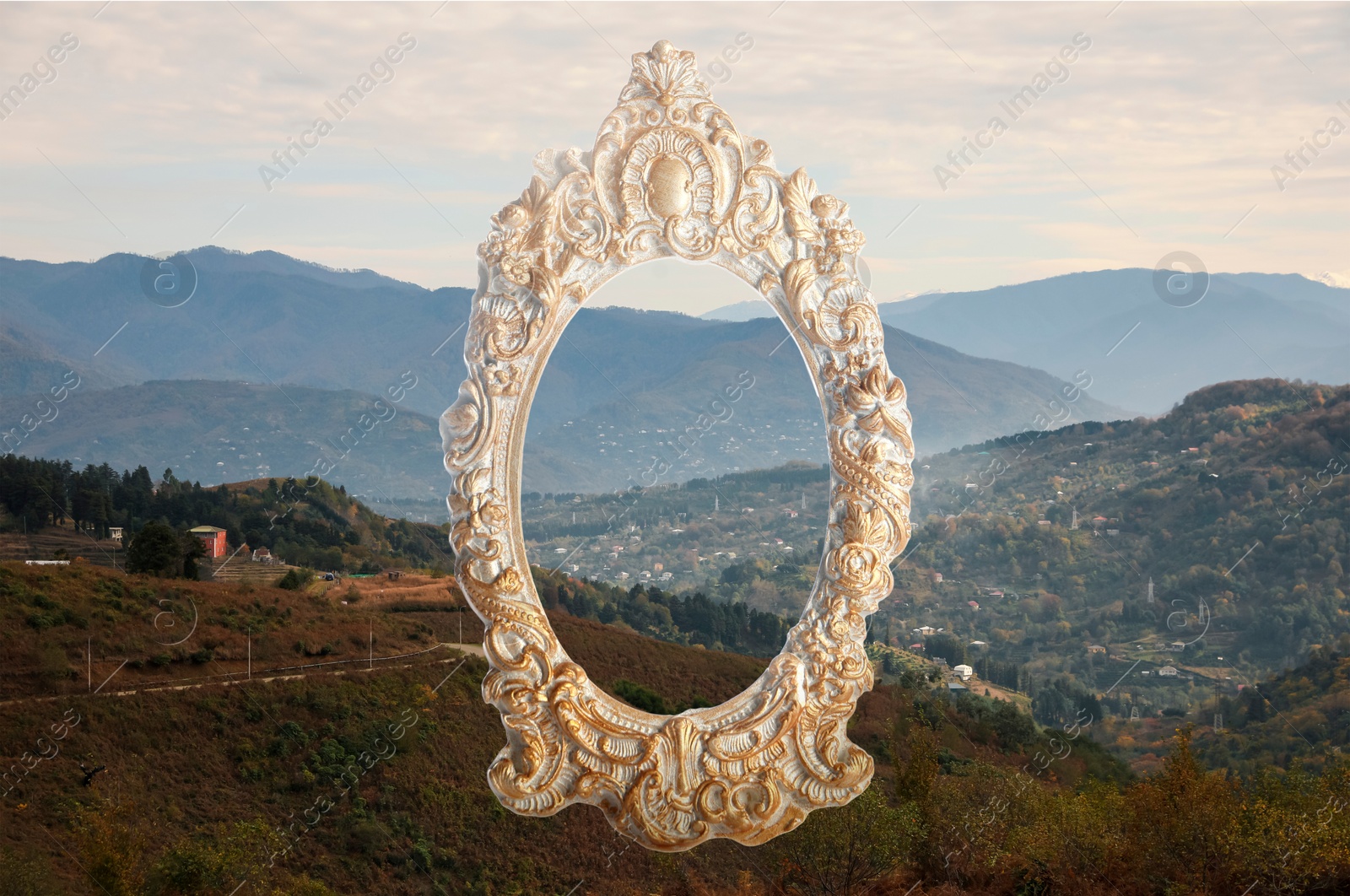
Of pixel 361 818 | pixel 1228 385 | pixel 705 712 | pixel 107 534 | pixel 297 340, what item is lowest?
pixel 361 818

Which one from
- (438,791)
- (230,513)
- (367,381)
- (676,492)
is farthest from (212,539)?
(676,492)

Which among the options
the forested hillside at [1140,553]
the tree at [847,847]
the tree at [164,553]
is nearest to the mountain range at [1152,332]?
the forested hillside at [1140,553]

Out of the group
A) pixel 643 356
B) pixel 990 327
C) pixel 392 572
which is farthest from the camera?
pixel 392 572

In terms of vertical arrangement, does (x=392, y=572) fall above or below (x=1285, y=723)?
above

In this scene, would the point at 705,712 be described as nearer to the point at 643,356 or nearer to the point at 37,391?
the point at 643,356

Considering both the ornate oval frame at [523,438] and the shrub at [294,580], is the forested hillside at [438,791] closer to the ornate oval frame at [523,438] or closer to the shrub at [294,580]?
the shrub at [294,580]

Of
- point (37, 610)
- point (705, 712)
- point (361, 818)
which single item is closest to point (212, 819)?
point (361, 818)
